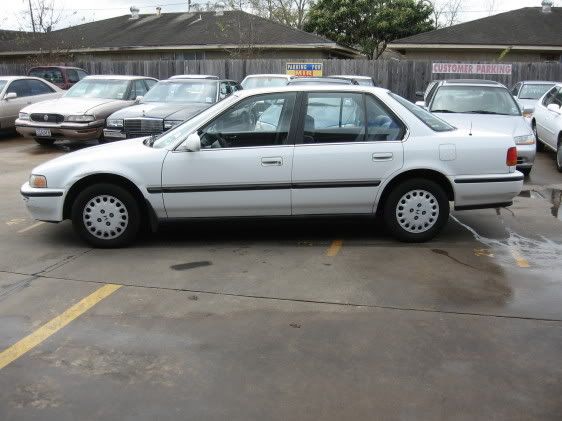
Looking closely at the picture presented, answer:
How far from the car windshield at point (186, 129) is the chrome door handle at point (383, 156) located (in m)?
1.49

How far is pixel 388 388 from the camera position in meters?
3.34

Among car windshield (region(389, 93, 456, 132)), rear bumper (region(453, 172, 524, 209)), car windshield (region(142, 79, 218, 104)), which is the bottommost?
rear bumper (region(453, 172, 524, 209))

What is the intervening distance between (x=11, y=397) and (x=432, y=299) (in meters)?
2.99

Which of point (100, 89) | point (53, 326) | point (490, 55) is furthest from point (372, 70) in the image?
point (53, 326)

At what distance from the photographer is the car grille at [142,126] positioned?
412 inches

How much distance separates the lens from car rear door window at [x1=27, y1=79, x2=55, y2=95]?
1583cm

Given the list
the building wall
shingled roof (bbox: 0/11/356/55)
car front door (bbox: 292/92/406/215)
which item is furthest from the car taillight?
the building wall

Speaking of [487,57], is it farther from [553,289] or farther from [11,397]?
[11,397]

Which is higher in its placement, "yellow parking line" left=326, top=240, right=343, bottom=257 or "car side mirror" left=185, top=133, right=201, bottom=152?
"car side mirror" left=185, top=133, right=201, bottom=152

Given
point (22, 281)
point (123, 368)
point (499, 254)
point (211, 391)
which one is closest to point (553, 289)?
point (499, 254)

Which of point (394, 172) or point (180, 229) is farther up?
point (394, 172)

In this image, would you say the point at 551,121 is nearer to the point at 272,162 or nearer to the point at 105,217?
the point at 272,162

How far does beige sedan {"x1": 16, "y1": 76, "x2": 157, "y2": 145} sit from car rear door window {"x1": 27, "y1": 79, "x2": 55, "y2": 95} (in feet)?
7.64

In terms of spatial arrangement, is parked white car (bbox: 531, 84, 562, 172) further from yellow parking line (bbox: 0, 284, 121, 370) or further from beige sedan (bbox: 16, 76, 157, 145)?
beige sedan (bbox: 16, 76, 157, 145)
